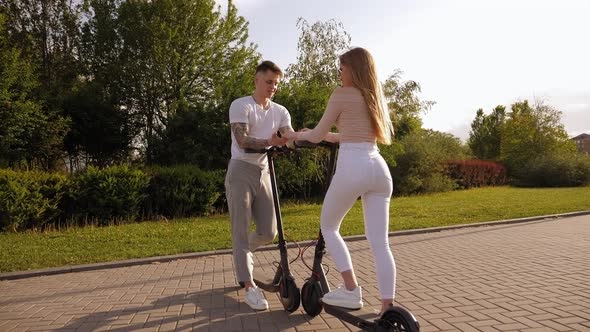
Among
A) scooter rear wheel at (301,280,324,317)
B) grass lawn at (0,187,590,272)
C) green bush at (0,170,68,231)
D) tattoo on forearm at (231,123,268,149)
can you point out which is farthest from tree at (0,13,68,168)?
scooter rear wheel at (301,280,324,317)

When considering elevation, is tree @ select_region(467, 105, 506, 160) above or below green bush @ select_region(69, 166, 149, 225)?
above

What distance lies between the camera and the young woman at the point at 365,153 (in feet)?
10.2

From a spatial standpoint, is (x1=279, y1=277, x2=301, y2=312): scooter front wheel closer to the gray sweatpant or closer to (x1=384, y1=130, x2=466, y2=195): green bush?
the gray sweatpant

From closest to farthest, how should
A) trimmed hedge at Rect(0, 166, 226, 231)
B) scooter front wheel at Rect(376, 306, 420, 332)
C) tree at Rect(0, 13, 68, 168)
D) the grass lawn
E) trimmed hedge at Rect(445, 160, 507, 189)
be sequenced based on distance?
1. scooter front wheel at Rect(376, 306, 420, 332)
2. the grass lawn
3. trimmed hedge at Rect(0, 166, 226, 231)
4. tree at Rect(0, 13, 68, 168)
5. trimmed hedge at Rect(445, 160, 507, 189)

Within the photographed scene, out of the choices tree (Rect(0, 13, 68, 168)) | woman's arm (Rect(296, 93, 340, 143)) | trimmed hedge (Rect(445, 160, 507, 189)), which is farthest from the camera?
trimmed hedge (Rect(445, 160, 507, 189))

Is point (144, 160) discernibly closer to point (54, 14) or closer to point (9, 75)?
point (9, 75)

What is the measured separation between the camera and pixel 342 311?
333 centimetres

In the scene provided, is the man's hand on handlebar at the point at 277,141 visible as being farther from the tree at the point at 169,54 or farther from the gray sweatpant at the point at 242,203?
the tree at the point at 169,54

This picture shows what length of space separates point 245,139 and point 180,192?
9371mm

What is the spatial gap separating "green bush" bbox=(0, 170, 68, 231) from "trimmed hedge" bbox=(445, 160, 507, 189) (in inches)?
754

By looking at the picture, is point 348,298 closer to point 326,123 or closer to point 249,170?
point 326,123

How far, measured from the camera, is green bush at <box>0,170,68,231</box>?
10500mm

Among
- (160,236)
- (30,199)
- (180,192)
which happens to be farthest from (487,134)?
(30,199)

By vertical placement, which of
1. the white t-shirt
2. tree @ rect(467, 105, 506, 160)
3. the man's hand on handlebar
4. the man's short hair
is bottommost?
the man's hand on handlebar
